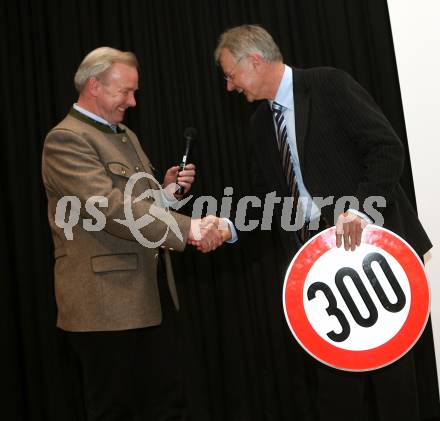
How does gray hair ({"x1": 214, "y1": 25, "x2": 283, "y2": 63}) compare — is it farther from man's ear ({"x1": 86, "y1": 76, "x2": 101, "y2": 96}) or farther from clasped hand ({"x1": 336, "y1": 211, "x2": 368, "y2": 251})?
clasped hand ({"x1": 336, "y1": 211, "x2": 368, "y2": 251})

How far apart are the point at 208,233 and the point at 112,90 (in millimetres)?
698

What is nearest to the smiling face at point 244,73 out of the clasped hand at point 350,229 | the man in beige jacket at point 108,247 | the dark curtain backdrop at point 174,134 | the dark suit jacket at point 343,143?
the dark suit jacket at point 343,143

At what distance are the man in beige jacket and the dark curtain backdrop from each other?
0.80m

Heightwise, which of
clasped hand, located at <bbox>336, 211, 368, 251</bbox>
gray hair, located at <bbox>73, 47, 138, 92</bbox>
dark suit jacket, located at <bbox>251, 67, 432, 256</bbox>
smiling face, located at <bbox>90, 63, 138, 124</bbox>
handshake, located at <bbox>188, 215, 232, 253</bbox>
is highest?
gray hair, located at <bbox>73, 47, 138, 92</bbox>

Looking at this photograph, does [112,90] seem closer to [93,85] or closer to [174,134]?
[93,85]

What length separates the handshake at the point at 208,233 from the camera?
2.43m

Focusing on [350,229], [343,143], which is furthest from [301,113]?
[350,229]

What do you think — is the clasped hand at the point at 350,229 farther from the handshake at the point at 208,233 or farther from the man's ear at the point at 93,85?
the man's ear at the point at 93,85

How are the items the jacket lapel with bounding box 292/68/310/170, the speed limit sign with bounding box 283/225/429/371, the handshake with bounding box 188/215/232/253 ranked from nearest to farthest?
the speed limit sign with bounding box 283/225/429/371 → the jacket lapel with bounding box 292/68/310/170 → the handshake with bounding box 188/215/232/253

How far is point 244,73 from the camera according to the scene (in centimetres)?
234

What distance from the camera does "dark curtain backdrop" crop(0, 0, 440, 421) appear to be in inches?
124

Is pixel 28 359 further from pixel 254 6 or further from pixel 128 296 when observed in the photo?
pixel 254 6

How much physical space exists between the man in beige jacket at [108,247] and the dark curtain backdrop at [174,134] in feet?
2.62

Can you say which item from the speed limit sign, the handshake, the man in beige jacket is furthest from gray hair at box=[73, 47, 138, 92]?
the speed limit sign
